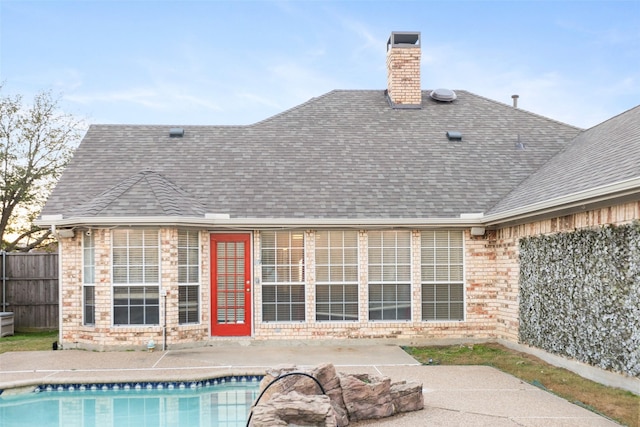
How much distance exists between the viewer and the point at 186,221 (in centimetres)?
1112

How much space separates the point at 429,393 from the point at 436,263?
14.8 ft

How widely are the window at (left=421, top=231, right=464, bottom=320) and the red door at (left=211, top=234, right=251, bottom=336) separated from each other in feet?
10.8

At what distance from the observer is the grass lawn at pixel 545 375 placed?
274 inches

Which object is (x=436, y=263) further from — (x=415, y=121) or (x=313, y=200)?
(x=415, y=121)

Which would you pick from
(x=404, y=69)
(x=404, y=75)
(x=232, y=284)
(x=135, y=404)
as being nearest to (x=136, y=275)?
(x=232, y=284)

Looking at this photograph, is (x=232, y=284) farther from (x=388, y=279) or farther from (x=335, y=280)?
(x=388, y=279)

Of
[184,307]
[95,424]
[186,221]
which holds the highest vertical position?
[186,221]

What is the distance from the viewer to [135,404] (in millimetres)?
8070

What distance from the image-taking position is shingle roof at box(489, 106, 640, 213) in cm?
880

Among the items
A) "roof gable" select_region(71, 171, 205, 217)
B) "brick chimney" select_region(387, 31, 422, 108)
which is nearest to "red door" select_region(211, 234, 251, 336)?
"roof gable" select_region(71, 171, 205, 217)

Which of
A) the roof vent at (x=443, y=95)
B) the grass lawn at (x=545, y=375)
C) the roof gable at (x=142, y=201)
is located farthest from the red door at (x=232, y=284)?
the roof vent at (x=443, y=95)

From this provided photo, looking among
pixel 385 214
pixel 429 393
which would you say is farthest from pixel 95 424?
pixel 385 214

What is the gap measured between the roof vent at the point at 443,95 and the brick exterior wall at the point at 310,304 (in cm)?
475

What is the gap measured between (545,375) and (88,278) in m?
7.82
